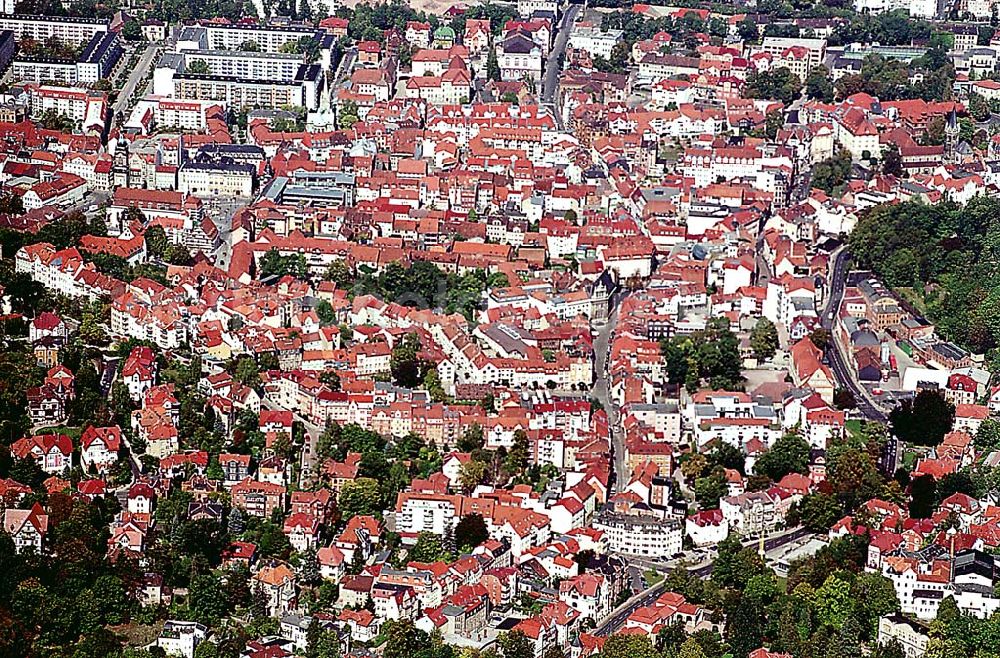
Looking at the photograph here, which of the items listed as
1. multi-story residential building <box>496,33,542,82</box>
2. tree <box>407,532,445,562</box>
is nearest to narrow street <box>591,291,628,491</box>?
tree <box>407,532,445,562</box>

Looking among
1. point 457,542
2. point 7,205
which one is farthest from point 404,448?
point 7,205

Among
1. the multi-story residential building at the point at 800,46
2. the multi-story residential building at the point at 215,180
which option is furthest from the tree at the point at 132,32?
the multi-story residential building at the point at 800,46

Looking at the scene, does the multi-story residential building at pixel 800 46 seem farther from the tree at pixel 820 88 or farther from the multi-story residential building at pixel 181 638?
the multi-story residential building at pixel 181 638

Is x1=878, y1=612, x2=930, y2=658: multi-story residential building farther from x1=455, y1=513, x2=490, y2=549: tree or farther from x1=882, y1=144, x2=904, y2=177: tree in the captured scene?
x1=882, y1=144, x2=904, y2=177: tree

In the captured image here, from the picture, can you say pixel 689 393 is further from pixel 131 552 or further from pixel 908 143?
pixel 908 143

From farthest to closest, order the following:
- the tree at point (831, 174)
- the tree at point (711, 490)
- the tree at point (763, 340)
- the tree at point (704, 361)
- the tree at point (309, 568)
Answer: the tree at point (831, 174)
the tree at point (763, 340)
the tree at point (704, 361)
the tree at point (711, 490)
the tree at point (309, 568)

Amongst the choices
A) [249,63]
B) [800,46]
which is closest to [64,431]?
[249,63]

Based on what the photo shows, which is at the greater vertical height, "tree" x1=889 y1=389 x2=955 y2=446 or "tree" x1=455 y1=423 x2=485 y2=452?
"tree" x1=889 y1=389 x2=955 y2=446
